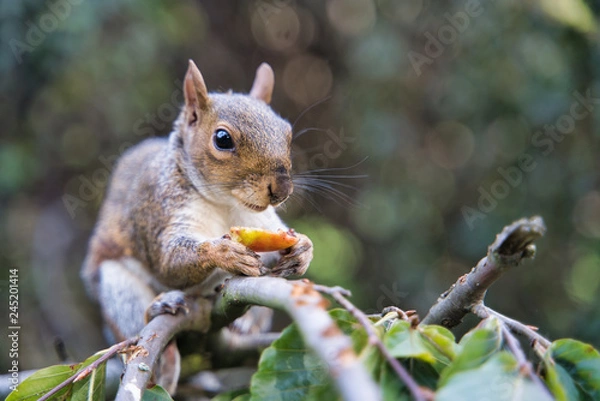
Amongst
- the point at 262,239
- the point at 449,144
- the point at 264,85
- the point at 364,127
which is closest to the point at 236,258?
the point at 262,239

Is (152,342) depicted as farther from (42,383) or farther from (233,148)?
(233,148)

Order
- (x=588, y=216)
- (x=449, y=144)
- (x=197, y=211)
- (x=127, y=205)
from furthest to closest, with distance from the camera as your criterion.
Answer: (x=449, y=144), (x=588, y=216), (x=127, y=205), (x=197, y=211)

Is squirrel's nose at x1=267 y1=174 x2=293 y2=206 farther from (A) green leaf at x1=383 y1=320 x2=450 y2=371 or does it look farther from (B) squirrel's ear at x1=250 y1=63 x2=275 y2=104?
(A) green leaf at x1=383 y1=320 x2=450 y2=371

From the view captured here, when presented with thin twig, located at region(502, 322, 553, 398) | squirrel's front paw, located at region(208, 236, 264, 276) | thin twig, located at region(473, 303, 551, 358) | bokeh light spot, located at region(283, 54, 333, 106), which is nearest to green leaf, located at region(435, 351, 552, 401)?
thin twig, located at region(502, 322, 553, 398)

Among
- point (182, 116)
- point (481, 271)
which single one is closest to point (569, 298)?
point (182, 116)

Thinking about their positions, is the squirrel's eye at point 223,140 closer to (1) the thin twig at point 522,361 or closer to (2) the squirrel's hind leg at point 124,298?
(2) the squirrel's hind leg at point 124,298

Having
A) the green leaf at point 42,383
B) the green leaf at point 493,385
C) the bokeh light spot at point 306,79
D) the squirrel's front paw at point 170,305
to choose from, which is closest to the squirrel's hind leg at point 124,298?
the squirrel's front paw at point 170,305

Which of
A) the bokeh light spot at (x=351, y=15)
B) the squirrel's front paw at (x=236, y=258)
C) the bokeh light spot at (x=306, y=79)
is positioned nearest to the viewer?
the squirrel's front paw at (x=236, y=258)
